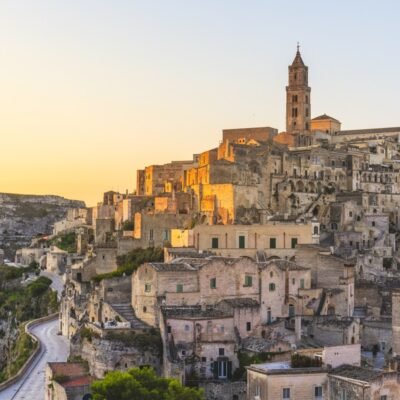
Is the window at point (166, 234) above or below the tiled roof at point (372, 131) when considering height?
below

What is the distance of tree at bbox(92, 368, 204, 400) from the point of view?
109ft

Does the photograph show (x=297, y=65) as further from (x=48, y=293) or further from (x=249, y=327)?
(x=249, y=327)

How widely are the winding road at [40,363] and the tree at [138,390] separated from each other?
9.66m

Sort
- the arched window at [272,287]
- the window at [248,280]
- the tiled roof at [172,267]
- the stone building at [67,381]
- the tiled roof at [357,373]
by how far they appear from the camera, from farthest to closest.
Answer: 1. the arched window at [272,287]
2. the window at [248,280]
3. the tiled roof at [172,267]
4. the stone building at [67,381]
5. the tiled roof at [357,373]

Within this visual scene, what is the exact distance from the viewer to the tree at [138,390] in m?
33.3

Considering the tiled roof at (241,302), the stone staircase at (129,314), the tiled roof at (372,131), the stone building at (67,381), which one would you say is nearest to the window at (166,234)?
the stone staircase at (129,314)

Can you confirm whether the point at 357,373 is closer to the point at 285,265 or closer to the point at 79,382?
the point at 79,382

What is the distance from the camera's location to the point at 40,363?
157 ft

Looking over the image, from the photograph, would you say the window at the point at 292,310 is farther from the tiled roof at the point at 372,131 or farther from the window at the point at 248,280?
the tiled roof at the point at 372,131

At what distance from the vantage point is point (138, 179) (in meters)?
82.9

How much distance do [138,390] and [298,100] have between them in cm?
6569

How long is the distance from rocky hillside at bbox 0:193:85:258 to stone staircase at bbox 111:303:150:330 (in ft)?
285

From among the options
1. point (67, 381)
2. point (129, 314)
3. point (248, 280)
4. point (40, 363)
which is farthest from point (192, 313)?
point (40, 363)

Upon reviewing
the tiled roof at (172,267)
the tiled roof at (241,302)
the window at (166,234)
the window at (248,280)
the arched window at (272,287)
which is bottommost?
the tiled roof at (241,302)
